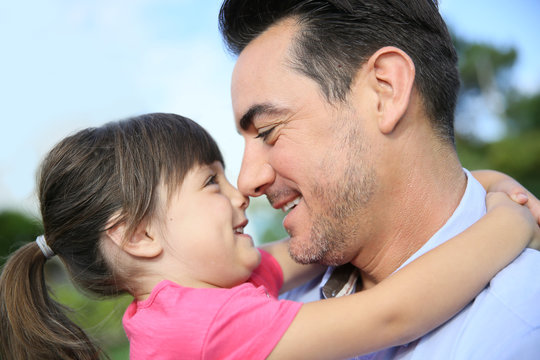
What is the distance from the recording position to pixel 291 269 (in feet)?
9.28

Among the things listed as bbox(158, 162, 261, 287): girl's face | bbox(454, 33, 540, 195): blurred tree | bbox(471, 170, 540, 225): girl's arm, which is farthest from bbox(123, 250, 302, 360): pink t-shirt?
bbox(454, 33, 540, 195): blurred tree

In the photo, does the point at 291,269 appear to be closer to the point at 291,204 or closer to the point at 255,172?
the point at 291,204

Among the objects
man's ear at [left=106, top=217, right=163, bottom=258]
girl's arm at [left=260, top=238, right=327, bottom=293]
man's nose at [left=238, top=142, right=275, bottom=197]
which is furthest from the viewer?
girl's arm at [left=260, top=238, right=327, bottom=293]

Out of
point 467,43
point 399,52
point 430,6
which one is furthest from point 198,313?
point 467,43

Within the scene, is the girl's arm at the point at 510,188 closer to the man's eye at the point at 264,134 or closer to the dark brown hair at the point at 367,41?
the dark brown hair at the point at 367,41

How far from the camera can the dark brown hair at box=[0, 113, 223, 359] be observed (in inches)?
88.7

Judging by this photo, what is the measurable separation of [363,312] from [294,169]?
2.48 feet

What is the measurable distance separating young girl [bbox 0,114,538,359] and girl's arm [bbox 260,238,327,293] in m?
0.05

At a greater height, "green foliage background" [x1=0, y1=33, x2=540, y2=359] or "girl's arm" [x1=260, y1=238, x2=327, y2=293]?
"girl's arm" [x1=260, y1=238, x2=327, y2=293]

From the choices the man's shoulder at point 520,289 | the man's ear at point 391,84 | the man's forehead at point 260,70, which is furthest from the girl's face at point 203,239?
the man's shoulder at point 520,289

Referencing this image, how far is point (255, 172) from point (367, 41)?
822mm

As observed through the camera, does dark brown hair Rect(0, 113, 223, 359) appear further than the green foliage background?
No

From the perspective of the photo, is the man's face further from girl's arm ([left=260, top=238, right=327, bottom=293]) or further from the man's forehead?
girl's arm ([left=260, top=238, right=327, bottom=293])

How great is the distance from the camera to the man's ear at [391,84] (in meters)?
2.23
